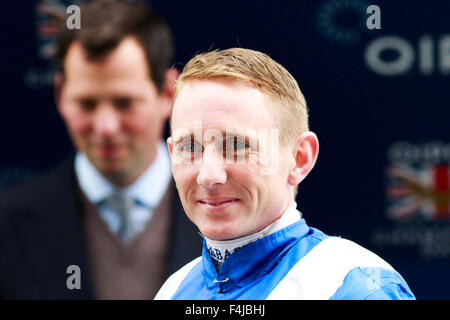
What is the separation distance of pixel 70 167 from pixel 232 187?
2.17m

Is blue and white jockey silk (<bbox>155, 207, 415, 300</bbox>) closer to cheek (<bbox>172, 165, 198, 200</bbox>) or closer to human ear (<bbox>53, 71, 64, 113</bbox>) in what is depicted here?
cheek (<bbox>172, 165, 198, 200</bbox>)

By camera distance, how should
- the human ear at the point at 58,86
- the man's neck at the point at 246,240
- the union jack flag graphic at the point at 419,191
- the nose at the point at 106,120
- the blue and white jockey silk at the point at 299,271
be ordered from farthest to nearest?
the union jack flag graphic at the point at 419,191 < the human ear at the point at 58,86 < the nose at the point at 106,120 < the man's neck at the point at 246,240 < the blue and white jockey silk at the point at 299,271

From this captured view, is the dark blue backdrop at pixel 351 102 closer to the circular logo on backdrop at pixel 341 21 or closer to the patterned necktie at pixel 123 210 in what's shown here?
the circular logo on backdrop at pixel 341 21

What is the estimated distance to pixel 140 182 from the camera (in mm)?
3420

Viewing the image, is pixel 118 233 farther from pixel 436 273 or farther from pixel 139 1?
pixel 436 273

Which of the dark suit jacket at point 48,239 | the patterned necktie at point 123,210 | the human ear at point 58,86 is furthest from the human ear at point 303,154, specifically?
the human ear at point 58,86

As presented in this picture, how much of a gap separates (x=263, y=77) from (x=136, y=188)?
2.13 metres

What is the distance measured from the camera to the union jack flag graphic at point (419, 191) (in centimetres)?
351

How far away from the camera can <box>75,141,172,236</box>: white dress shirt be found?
3373mm

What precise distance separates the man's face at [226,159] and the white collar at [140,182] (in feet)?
6.54

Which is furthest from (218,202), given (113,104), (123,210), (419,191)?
(419,191)

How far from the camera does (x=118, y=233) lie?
336 centimetres

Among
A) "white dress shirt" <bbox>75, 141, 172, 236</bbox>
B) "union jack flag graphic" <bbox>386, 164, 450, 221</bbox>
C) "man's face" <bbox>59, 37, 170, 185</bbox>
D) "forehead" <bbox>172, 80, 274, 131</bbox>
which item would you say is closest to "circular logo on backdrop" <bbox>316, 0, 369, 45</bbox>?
"union jack flag graphic" <bbox>386, 164, 450, 221</bbox>
